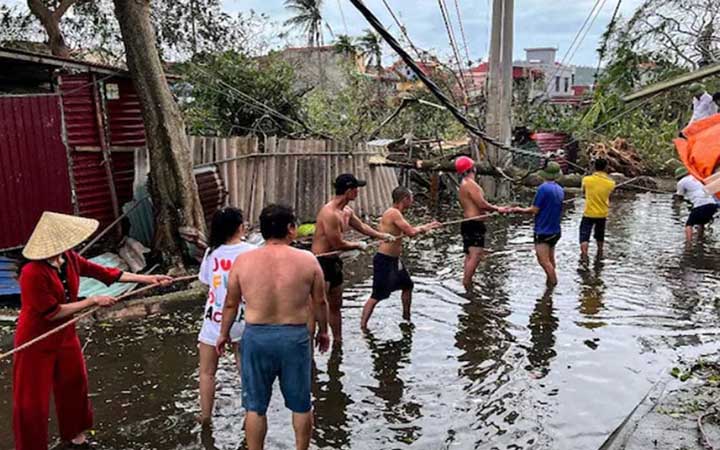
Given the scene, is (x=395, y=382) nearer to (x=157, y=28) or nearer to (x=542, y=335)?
(x=542, y=335)

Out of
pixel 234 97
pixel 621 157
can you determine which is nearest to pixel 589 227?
pixel 234 97

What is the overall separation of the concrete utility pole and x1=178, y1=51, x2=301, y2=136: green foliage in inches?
207

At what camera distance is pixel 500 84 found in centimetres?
1672

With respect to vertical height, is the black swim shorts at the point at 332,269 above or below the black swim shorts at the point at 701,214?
above

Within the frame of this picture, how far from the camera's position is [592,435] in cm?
504

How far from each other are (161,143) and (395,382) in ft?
17.1

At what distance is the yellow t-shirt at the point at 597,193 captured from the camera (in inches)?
424

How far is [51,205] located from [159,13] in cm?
1356

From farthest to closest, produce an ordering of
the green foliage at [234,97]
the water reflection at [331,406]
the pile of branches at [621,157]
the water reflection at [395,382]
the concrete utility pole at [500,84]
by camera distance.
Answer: the pile of branches at [621,157] < the concrete utility pole at [500,84] < the green foliage at [234,97] < the water reflection at [395,382] < the water reflection at [331,406]

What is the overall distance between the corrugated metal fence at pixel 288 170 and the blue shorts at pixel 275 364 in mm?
7154

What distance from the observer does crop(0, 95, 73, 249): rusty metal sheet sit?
9125mm

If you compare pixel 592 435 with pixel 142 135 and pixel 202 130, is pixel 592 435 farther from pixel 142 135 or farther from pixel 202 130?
pixel 202 130

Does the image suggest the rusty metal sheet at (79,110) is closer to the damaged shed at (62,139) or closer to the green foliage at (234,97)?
the damaged shed at (62,139)

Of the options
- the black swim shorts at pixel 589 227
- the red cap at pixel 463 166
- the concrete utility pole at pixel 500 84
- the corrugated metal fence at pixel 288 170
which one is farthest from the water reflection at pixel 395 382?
the concrete utility pole at pixel 500 84
